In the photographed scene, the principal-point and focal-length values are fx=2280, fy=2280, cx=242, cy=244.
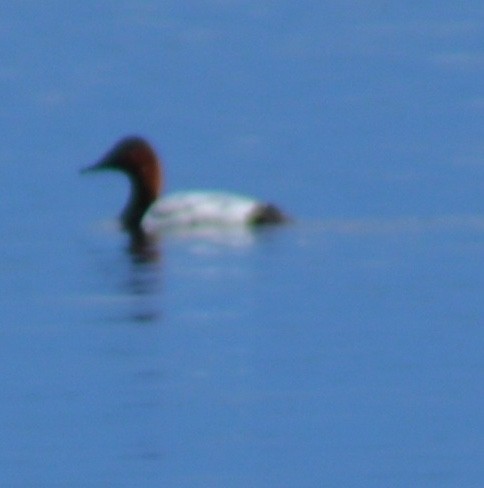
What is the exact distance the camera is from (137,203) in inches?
859

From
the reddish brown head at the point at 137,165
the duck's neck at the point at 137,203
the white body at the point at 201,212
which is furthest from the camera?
the reddish brown head at the point at 137,165

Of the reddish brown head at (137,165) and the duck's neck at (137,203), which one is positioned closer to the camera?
the duck's neck at (137,203)

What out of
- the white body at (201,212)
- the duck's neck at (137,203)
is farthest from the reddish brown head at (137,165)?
the white body at (201,212)

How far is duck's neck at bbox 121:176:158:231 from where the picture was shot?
2131cm

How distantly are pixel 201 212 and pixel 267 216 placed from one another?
2.08 feet

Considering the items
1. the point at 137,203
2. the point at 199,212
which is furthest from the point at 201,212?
the point at 137,203

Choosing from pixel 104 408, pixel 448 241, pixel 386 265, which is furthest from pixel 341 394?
pixel 448 241

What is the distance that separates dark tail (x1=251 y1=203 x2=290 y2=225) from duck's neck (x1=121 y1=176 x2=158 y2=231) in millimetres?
1252

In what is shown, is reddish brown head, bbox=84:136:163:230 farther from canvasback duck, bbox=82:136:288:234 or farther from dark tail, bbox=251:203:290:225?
dark tail, bbox=251:203:290:225

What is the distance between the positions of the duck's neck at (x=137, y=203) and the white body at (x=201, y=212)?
66cm

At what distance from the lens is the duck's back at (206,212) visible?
2022 cm

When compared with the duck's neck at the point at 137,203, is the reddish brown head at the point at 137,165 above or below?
above

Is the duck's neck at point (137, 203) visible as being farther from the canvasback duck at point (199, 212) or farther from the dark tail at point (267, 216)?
the dark tail at point (267, 216)

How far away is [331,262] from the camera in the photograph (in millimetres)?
17812
